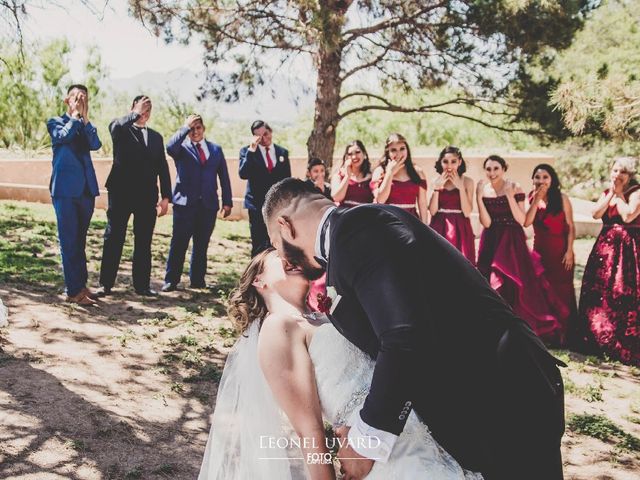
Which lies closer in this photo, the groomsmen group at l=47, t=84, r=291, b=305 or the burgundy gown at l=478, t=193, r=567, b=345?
the groomsmen group at l=47, t=84, r=291, b=305

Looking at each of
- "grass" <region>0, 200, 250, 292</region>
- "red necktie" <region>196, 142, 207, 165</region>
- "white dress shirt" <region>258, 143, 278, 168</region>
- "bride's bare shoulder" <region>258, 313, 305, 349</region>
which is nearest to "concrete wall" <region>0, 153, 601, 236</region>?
"grass" <region>0, 200, 250, 292</region>

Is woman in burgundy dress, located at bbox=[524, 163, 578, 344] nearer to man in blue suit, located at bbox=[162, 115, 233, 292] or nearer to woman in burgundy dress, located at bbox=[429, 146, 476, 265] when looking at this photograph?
woman in burgundy dress, located at bbox=[429, 146, 476, 265]

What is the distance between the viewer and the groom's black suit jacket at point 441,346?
1533 millimetres

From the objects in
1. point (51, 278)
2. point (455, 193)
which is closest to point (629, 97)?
point (455, 193)

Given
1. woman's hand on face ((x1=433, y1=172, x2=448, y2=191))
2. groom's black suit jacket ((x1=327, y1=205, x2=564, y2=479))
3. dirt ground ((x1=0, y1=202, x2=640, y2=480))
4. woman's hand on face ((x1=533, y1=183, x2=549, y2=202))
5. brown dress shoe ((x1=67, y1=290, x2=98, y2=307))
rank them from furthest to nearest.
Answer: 1. woman's hand on face ((x1=433, y1=172, x2=448, y2=191))
2. woman's hand on face ((x1=533, y1=183, x2=549, y2=202))
3. brown dress shoe ((x1=67, y1=290, x2=98, y2=307))
4. dirt ground ((x1=0, y1=202, x2=640, y2=480))
5. groom's black suit jacket ((x1=327, y1=205, x2=564, y2=479))

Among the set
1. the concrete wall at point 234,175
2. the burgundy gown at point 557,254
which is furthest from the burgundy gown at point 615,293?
the concrete wall at point 234,175

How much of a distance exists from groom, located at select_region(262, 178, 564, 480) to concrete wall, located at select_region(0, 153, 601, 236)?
36.7ft

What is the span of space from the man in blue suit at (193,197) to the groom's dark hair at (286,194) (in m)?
5.10

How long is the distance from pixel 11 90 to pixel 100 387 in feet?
54.6

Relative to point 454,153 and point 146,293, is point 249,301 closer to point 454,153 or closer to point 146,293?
point 454,153

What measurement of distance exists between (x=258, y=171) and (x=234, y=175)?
6.98 m

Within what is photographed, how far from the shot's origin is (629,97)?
5891 millimetres

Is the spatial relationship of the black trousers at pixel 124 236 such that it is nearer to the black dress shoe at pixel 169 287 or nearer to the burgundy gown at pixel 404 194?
the black dress shoe at pixel 169 287

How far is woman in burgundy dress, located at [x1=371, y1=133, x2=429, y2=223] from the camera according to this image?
6.37 m
